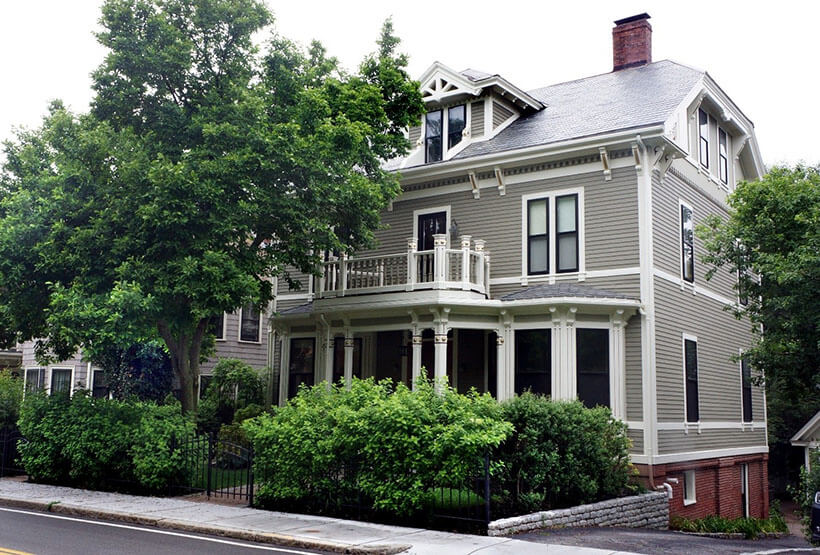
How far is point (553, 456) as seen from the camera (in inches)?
553

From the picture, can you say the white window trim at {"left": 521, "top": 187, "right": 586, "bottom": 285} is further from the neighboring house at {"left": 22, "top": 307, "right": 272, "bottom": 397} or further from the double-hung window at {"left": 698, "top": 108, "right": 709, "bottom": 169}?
the neighboring house at {"left": 22, "top": 307, "right": 272, "bottom": 397}

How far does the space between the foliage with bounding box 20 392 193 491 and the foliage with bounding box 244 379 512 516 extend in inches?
99.9

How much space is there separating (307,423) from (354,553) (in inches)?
164

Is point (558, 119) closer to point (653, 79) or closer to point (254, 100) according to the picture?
point (653, 79)

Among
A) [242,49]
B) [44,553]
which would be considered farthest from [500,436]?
[242,49]

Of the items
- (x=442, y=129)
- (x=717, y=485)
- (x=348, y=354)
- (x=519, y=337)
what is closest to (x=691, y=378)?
(x=717, y=485)

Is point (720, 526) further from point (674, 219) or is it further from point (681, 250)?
point (674, 219)

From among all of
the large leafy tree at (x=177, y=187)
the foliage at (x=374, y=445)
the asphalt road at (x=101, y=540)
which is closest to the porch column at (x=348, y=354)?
the large leafy tree at (x=177, y=187)

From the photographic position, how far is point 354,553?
35.5 feet

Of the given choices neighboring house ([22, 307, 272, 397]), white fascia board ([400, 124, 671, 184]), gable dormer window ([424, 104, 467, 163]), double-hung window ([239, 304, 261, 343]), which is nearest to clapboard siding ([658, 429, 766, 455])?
white fascia board ([400, 124, 671, 184])

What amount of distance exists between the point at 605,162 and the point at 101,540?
45.9ft

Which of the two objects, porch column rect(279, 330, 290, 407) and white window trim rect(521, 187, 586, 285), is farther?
porch column rect(279, 330, 290, 407)

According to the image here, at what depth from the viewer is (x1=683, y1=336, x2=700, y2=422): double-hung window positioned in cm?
2027

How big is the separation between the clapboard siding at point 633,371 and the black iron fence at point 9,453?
1549cm
